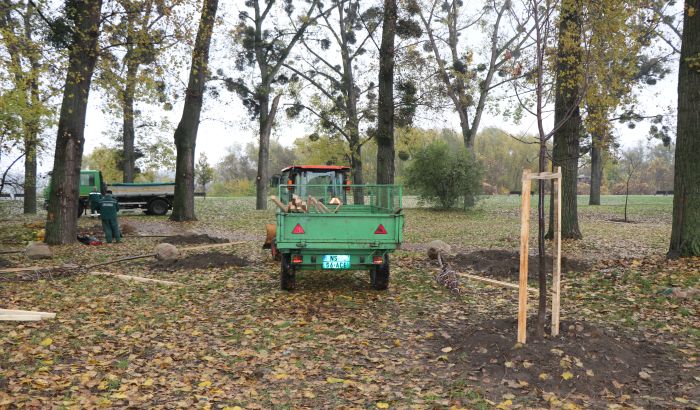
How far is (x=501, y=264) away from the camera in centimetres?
977

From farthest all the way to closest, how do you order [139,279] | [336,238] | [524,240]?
[139,279] → [336,238] → [524,240]

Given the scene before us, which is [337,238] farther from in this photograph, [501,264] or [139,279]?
[501,264]

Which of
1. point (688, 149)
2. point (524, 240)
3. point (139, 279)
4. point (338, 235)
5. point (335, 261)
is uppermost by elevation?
point (688, 149)

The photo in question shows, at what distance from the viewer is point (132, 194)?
81.1 ft

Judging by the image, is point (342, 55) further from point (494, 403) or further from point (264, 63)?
point (494, 403)

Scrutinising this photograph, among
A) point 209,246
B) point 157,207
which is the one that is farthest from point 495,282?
point 157,207

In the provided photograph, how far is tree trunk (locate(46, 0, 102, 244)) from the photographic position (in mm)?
11906

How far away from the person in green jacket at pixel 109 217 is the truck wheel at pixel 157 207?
36.0 ft

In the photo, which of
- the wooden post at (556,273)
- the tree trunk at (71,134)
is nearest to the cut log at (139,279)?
the tree trunk at (71,134)

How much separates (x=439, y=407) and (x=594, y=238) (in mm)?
12917

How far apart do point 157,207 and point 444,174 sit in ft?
46.8

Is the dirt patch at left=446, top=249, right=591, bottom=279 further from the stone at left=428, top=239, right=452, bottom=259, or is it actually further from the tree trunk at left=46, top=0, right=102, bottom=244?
the tree trunk at left=46, top=0, right=102, bottom=244

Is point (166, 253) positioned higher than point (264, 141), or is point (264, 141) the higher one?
point (264, 141)

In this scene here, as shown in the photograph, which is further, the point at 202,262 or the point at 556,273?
the point at 202,262
